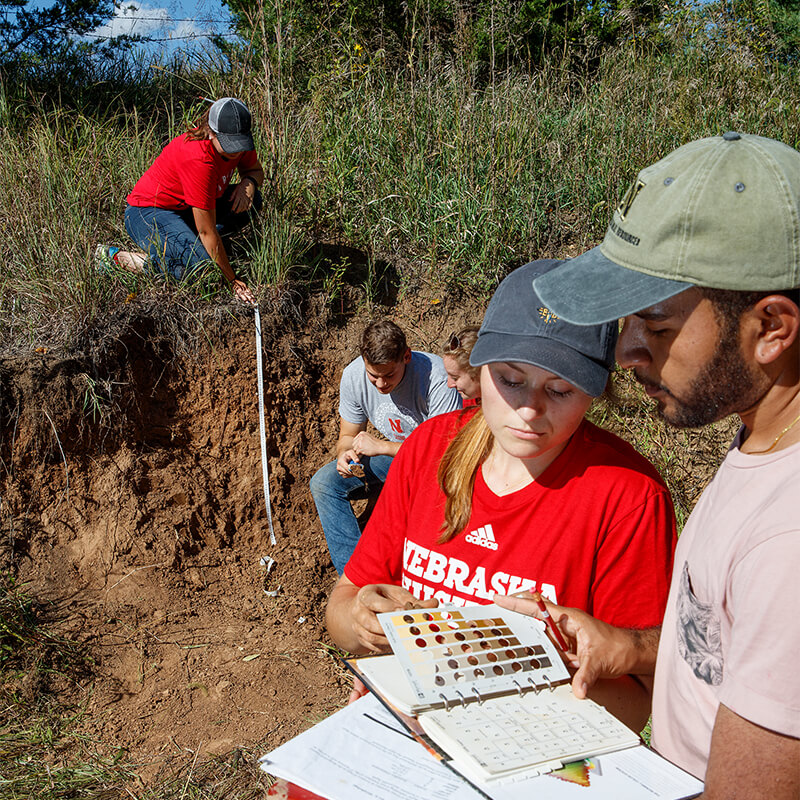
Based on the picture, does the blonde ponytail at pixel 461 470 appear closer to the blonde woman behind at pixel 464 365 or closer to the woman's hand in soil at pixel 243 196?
the blonde woman behind at pixel 464 365

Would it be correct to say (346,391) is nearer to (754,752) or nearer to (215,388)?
(215,388)

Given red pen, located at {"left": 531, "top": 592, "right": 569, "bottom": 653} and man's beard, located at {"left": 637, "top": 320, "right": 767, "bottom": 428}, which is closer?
man's beard, located at {"left": 637, "top": 320, "right": 767, "bottom": 428}

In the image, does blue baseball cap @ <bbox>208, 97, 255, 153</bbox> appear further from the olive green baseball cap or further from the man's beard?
the man's beard

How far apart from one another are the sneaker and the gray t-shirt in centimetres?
169

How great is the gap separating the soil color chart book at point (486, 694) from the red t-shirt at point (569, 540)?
0.72ft

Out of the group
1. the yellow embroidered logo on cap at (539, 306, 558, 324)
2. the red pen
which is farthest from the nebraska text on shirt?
the yellow embroidered logo on cap at (539, 306, 558, 324)

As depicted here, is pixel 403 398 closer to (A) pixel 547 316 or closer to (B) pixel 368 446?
(B) pixel 368 446

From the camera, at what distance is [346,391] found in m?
4.41

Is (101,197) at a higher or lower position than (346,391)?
higher

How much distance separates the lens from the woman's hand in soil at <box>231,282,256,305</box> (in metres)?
4.91

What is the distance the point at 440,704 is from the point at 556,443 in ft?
2.27

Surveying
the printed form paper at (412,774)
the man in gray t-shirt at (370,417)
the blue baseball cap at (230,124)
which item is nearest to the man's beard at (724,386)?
the printed form paper at (412,774)

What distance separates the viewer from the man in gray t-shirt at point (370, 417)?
4.19 meters

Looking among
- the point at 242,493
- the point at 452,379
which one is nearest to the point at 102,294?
the point at 242,493
